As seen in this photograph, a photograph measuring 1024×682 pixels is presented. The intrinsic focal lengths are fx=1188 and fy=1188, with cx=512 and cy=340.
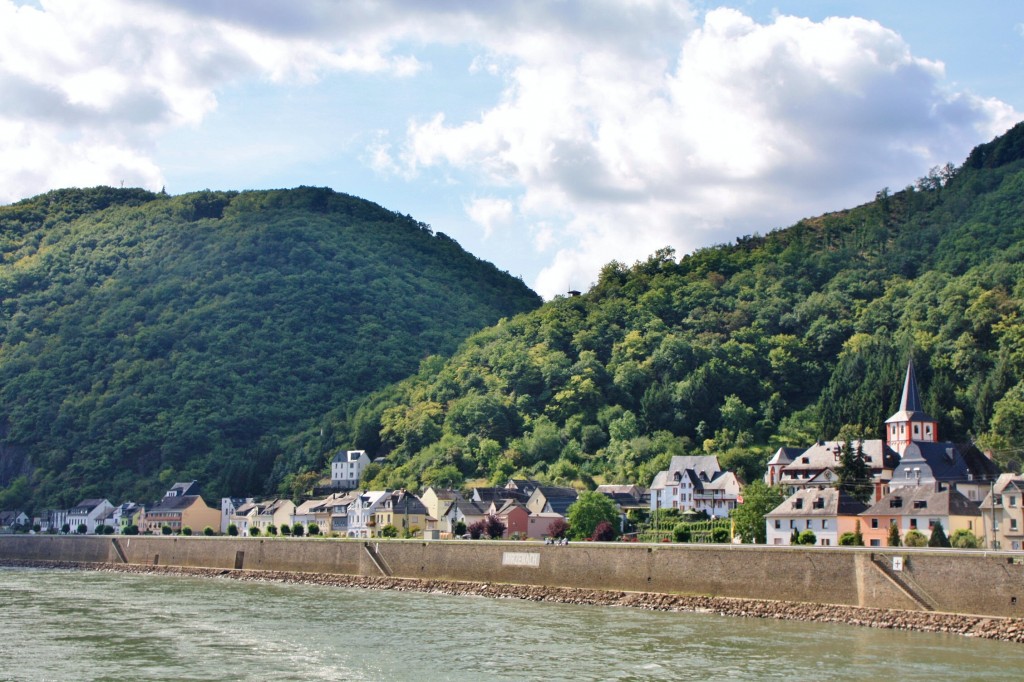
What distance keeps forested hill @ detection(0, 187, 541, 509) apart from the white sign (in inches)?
2756

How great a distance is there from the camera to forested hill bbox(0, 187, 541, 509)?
132 metres

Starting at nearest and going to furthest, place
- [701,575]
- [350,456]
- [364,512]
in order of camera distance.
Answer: [701,575], [364,512], [350,456]

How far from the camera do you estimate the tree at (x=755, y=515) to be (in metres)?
62.3

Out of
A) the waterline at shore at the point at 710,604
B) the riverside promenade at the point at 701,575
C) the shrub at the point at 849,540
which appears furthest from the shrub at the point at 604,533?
the shrub at the point at 849,540

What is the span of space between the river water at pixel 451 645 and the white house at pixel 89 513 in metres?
65.2

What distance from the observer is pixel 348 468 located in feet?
→ 390

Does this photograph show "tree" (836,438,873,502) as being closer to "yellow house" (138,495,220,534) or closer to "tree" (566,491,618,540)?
"tree" (566,491,618,540)

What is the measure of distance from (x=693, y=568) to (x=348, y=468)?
73.9 metres

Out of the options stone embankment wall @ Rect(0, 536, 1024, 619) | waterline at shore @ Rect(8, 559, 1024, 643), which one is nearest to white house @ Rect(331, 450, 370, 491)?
stone embankment wall @ Rect(0, 536, 1024, 619)

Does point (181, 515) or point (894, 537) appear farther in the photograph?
point (181, 515)

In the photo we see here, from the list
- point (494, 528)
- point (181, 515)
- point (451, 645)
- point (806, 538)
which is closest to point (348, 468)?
point (181, 515)

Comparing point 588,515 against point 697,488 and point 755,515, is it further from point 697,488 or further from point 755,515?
point 697,488

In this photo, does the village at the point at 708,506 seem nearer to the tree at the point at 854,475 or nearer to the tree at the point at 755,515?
the tree at the point at 854,475

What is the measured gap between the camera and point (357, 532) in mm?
93375
